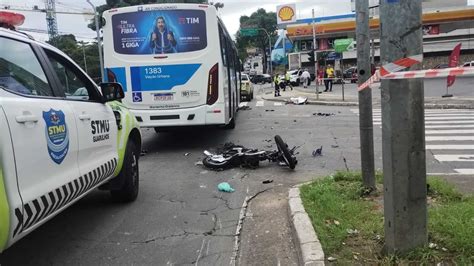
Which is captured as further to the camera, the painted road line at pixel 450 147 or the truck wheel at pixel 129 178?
the painted road line at pixel 450 147

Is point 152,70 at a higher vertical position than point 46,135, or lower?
higher

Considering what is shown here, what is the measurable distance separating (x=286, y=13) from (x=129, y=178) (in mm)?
60547

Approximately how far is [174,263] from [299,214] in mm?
1429

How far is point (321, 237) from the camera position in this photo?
427cm

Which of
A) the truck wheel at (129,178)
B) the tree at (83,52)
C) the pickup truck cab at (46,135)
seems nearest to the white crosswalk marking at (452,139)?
the truck wheel at (129,178)

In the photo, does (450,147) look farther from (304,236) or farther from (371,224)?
(304,236)

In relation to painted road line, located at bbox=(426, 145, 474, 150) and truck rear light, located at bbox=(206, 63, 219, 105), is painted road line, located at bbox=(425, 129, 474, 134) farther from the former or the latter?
truck rear light, located at bbox=(206, 63, 219, 105)

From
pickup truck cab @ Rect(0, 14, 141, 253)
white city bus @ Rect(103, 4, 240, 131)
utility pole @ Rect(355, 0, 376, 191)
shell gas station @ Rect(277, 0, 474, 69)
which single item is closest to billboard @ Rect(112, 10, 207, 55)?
white city bus @ Rect(103, 4, 240, 131)

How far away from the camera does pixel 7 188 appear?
3.05 meters

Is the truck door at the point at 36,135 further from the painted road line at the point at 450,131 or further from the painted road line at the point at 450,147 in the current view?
the painted road line at the point at 450,131

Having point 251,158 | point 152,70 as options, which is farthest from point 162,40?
point 251,158

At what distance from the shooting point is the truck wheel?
5891mm

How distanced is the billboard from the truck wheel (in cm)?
414

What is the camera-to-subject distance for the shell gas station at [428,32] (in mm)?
51406
